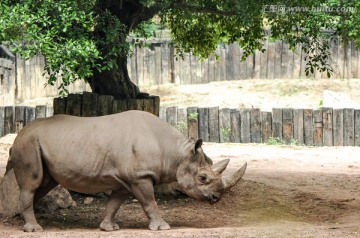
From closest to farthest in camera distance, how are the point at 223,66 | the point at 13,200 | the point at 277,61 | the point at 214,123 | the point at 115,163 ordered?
1. the point at 115,163
2. the point at 13,200
3. the point at 214,123
4. the point at 277,61
5. the point at 223,66

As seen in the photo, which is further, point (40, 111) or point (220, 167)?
point (40, 111)

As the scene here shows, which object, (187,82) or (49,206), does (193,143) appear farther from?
(187,82)

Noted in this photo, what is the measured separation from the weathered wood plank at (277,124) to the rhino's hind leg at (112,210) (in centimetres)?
966

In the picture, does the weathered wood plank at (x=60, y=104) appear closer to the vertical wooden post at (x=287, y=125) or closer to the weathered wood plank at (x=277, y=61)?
the vertical wooden post at (x=287, y=125)

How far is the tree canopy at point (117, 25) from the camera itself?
934 centimetres

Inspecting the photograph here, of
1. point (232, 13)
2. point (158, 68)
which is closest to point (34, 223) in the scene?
point (232, 13)

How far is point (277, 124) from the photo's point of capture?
61.3ft

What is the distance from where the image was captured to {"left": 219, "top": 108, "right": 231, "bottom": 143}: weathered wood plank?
1881 centimetres

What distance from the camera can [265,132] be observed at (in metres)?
18.8

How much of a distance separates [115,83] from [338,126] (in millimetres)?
7689

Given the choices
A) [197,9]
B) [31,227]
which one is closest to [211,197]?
[31,227]

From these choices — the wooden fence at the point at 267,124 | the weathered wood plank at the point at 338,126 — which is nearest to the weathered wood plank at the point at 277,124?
the wooden fence at the point at 267,124

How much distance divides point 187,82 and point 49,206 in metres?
16.9

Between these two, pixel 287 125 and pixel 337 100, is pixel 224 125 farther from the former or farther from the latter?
pixel 337 100
